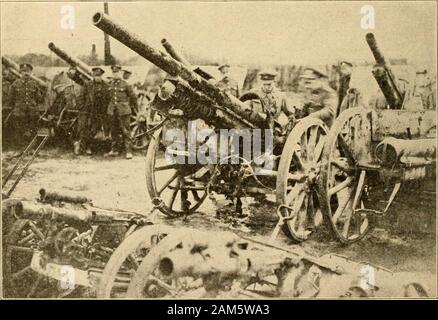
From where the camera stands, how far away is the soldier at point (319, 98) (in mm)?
5555

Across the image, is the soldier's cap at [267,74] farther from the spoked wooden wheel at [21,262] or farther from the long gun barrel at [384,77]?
the spoked wooden wheel at [21,262]

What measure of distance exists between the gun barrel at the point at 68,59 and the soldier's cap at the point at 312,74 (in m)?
2.02

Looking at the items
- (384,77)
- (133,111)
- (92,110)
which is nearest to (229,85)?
(133,111)

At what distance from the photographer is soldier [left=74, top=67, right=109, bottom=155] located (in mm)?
5629

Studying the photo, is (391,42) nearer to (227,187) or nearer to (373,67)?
(373,67)

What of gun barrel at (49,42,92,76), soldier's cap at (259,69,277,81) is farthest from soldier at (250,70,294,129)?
gun barrel at (49,42,92,76)

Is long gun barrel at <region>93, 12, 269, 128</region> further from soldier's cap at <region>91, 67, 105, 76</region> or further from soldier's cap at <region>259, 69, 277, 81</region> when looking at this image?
soldier's cap at <region>91, 67, 105, 76</region>

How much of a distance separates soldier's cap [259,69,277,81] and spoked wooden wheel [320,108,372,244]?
28.2 inches

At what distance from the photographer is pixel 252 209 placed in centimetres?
555

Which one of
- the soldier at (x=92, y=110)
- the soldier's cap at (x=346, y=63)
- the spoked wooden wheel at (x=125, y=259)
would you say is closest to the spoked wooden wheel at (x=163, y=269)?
the spoked wooden wheel at (x=125, y=259)

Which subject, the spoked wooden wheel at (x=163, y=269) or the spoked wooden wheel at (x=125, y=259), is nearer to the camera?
the spoked wooden wheel at (x=163, y=269)

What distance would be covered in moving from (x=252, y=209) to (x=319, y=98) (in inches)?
47.7

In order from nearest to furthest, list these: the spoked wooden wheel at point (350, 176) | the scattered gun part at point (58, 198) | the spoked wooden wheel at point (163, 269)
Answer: the spoked wooden wheel at point (163, 269) < the spoked wooden wheel at point (350, 176) < the scattered gun part at point (58, 198)

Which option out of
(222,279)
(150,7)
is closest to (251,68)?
(150,7)
